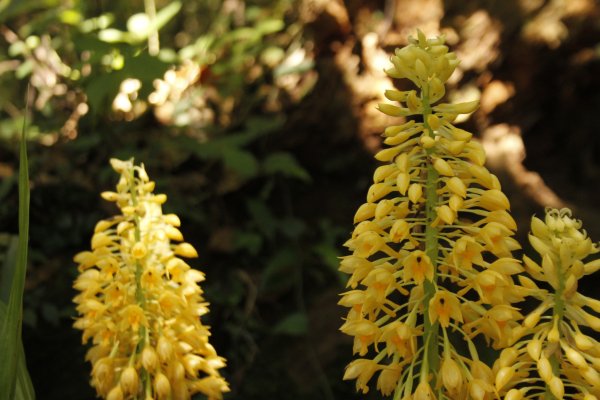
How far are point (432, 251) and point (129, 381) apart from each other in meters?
0.86

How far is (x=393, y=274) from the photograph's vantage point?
166 cm

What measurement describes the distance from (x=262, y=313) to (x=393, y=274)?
2254 millimetres

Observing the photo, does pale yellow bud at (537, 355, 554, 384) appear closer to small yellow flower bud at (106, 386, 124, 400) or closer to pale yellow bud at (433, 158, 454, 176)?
pale yellow bud at (433, 158, 454, 176)

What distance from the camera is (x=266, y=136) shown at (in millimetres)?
4363

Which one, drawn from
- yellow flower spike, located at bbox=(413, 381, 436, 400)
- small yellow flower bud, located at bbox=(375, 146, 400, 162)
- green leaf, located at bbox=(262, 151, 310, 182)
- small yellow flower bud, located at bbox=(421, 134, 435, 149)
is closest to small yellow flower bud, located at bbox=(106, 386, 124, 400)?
yellow flower spike, located at bbox=(413, 381, 436, 400)

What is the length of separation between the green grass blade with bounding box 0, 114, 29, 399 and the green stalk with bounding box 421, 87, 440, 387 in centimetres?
94

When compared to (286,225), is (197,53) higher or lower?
higher

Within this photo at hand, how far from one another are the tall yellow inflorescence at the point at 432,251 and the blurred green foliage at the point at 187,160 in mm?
1639

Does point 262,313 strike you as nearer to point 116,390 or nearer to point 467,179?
point 116,390

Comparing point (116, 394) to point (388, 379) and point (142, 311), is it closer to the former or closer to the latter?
point (142, 311)

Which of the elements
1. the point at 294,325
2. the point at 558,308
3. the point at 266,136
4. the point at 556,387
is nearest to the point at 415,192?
the point at 558,308

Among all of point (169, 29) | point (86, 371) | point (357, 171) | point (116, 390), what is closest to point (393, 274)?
point (116, 390)

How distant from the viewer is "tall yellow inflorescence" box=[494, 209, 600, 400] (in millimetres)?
1526

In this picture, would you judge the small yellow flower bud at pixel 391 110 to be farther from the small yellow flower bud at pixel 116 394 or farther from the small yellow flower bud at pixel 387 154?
the small yellow flower bud at pixel 116 394
